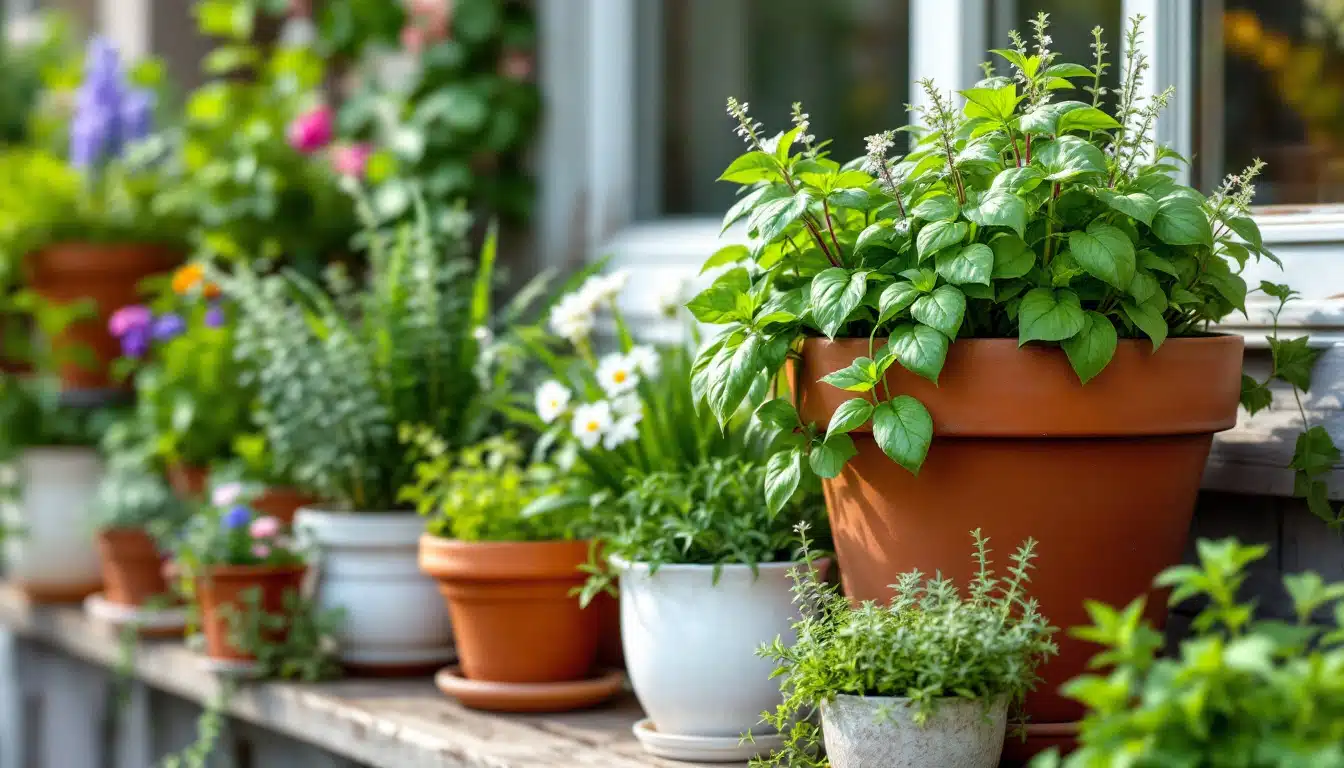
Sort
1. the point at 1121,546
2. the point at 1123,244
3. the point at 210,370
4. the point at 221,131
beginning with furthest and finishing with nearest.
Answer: the point at 221,131
the point at 210,370
the point at 1121,546
the point at 1123,244

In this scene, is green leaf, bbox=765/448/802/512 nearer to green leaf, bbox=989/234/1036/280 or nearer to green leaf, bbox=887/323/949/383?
green leaf, bbox=887/323/949/383

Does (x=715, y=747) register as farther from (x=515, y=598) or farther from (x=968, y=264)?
(x=968, y=264)

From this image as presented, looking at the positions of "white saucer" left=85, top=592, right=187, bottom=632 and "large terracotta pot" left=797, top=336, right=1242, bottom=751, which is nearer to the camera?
"large terracotta pot" left=797, top=336, right=1242, bottom=751

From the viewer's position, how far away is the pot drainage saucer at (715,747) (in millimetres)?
1632

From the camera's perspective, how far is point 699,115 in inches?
105

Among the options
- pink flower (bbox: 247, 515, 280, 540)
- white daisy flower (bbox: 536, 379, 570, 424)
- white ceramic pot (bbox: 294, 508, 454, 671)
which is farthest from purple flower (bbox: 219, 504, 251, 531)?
white daisy flower (bbox: 536, 379, 570, 424)

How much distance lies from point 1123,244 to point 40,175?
8.63 feet

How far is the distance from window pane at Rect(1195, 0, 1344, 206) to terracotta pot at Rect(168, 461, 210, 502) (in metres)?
1.80

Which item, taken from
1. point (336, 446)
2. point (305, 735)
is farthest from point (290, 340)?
point (305, 735)

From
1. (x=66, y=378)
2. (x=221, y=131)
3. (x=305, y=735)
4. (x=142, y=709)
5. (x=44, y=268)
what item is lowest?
(x=142, y=709)

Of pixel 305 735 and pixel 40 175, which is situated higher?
pixel 40 175

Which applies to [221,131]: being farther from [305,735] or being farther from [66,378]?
[305,735]

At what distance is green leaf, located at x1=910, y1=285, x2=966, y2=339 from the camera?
1.33 m

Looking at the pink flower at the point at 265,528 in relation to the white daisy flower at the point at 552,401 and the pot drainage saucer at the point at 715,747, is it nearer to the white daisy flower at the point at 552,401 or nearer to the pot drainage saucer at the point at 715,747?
the white daisy flower at the point at 552,401
